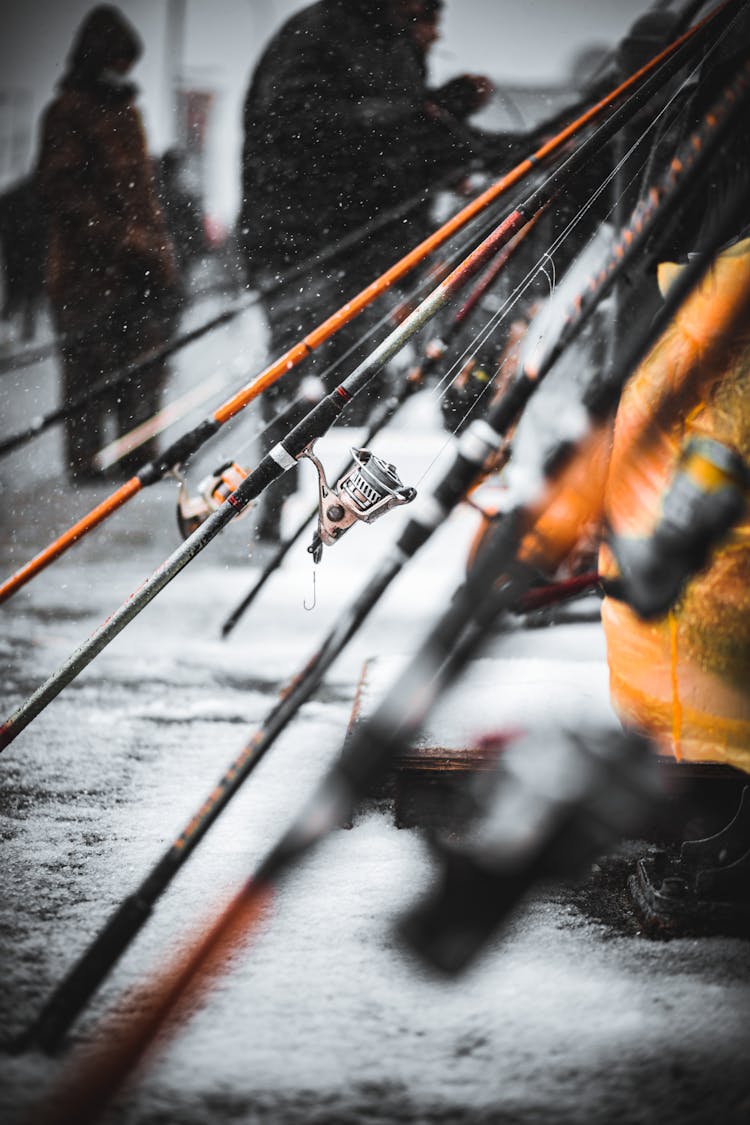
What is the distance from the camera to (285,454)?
1.80m

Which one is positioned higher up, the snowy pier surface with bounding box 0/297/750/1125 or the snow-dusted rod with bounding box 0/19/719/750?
the snow-dusted rod with bounding box 0/19/719/750

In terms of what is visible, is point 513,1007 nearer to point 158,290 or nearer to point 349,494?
point 349,494

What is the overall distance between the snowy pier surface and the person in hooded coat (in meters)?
2.70

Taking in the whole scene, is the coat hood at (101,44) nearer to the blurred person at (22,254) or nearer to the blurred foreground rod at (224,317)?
the blurred person at (22,254)

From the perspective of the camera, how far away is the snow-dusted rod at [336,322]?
7.25 feet

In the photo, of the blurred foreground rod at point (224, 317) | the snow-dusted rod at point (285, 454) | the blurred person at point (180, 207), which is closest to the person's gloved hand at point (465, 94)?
the blurred foreground rod at point (224, 317)

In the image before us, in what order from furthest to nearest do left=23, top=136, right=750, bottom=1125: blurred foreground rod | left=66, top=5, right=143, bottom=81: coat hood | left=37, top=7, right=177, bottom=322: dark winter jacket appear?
left=37, top=7, right=177, bottom=322: dark winter jacket
left=66, top=5, right=143, bottom=81: coat hood
left=23, top=136, right=750, bottom=1125: blurred foreground rod

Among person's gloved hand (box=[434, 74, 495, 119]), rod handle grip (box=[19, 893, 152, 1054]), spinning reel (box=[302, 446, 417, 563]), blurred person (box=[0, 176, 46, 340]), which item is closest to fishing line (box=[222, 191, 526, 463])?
person's gloved hand (box=[434, 74, 495, 119])

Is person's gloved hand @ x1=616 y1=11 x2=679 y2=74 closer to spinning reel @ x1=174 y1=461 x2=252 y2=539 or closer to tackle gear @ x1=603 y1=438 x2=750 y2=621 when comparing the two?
spinning reel @ x1=174 y1=461 x2=252 y2=539

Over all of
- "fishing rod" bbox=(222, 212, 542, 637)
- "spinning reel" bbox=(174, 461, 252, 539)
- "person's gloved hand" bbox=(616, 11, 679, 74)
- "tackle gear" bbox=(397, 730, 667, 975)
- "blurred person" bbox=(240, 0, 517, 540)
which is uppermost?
"person's gloved hand" bbox=(616, 11, 679, 74)

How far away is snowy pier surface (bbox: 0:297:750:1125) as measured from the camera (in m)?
1.52

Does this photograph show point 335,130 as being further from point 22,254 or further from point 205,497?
point 22,254

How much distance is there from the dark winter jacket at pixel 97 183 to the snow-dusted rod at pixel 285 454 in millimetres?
4248

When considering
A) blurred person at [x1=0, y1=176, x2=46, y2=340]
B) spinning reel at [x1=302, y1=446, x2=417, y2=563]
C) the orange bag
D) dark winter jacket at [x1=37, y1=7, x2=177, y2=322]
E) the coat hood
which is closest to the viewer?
the orange bag
